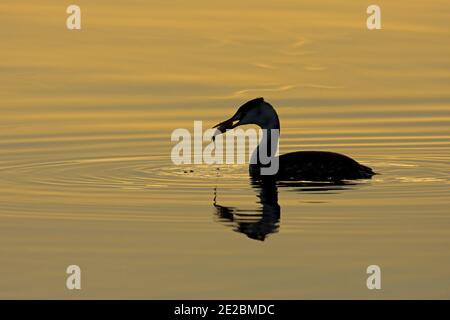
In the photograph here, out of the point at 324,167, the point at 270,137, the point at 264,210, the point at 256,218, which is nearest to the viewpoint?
the point at 256,218

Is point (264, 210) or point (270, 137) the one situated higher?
point (270, 137)

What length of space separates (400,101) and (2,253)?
11637 millimetres

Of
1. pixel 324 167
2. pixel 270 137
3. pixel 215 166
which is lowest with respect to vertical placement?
pixel 324 167

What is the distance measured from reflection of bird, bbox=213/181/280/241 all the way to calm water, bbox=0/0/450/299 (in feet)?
0.12

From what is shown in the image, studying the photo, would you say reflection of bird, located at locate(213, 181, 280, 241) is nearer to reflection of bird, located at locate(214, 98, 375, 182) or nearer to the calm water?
the calm water

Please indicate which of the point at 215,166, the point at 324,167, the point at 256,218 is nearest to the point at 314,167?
the point at 324,167

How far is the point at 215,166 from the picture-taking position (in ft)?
69.9

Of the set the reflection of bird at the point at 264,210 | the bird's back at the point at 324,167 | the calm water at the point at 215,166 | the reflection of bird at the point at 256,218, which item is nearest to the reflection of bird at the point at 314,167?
the bird's back at the point at 324,167

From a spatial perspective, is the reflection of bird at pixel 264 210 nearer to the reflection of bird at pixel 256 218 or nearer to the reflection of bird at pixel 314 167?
the reflection of bird at pixel 256 218

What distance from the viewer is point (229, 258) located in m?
15.2

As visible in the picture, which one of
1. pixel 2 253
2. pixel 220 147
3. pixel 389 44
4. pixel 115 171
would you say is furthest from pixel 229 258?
pixel 389 44

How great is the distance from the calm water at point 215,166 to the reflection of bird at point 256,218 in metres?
0.04

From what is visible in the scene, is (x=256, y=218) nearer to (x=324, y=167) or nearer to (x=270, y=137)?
(x=324, y=167)

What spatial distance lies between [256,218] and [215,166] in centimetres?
409
